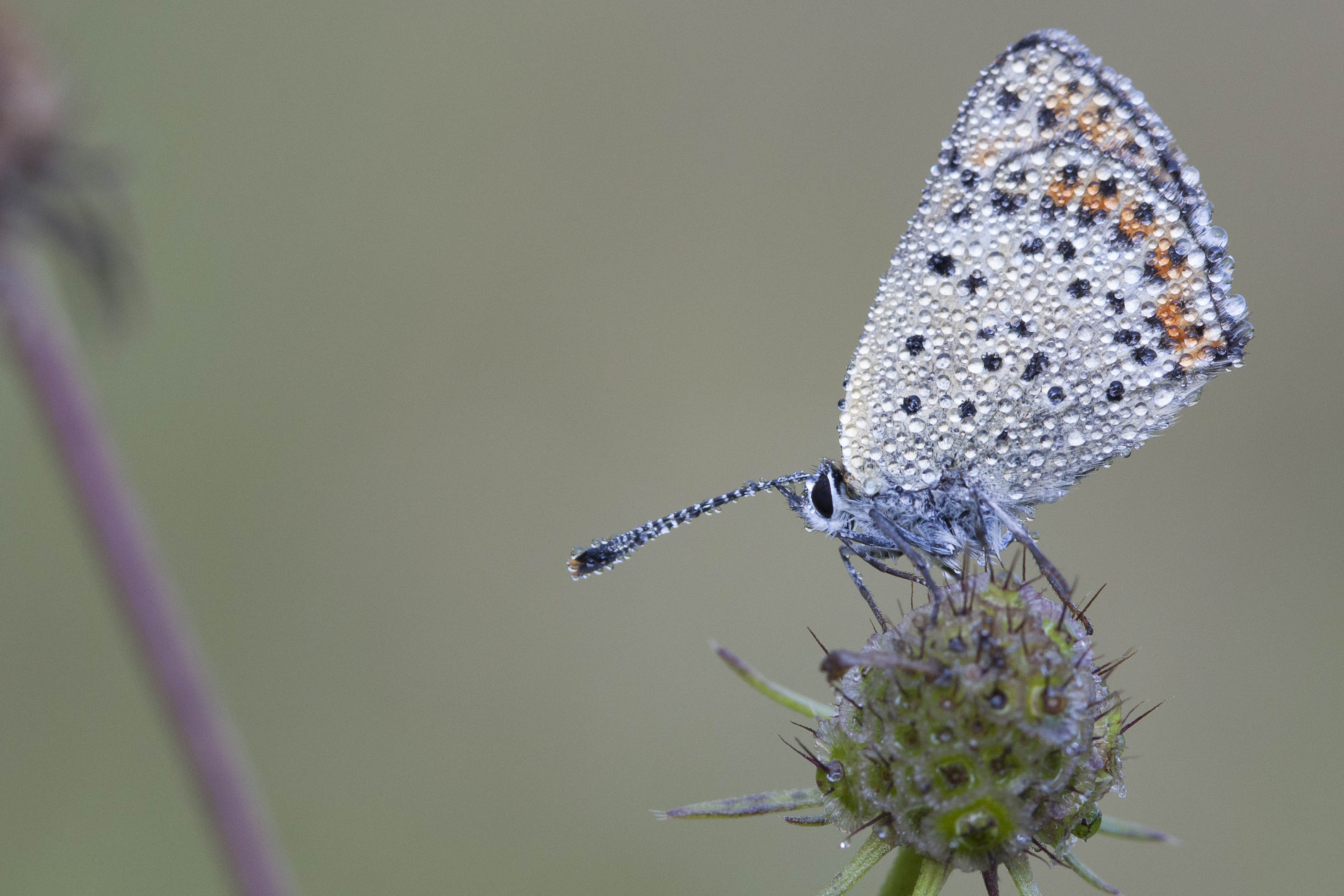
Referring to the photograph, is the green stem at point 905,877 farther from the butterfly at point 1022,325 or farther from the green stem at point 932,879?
the butterfly at point 1022,325

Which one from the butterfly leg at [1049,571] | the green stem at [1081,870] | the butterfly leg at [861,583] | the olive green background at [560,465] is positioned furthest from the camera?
the olive green background at [560,465]

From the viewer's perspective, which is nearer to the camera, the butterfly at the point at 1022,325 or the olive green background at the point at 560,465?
the butterfly at the point at 1022,325

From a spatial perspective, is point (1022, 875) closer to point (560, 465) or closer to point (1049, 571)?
point (1049, 571)

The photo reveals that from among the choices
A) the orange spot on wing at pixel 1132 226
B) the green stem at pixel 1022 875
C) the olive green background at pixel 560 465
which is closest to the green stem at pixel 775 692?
the green stem at pixel 1022 875

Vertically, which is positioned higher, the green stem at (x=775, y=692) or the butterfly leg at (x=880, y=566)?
the butterfly leg at (x=880, y=566)

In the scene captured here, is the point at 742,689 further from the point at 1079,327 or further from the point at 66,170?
the point at 66,170

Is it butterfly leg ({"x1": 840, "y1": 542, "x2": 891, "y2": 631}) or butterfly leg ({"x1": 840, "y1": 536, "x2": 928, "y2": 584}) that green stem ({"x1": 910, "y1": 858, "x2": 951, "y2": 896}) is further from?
butterfly leg ({"x1": 840, "y1": 536, "x2": 928, "y2": 584})

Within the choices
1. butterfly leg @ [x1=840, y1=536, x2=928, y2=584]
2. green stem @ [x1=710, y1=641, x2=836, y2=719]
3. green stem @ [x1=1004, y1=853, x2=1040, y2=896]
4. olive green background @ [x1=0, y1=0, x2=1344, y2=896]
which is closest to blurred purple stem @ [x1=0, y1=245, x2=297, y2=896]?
green stem @ [x1=710, y1=641, x2=836, y2=719]
